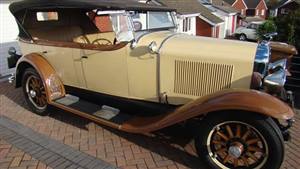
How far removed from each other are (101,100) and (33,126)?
120 cm

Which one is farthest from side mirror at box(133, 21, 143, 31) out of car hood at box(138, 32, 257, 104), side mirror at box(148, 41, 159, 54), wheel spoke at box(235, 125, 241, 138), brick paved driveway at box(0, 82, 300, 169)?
wheel spoke at box(235, 125, 241, 138)

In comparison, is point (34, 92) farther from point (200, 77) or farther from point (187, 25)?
point (187, 25)

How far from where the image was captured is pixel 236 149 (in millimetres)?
3203

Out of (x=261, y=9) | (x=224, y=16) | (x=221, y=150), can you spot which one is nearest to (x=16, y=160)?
(x=221, y=150)

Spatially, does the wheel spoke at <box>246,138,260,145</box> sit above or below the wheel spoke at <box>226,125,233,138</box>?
below

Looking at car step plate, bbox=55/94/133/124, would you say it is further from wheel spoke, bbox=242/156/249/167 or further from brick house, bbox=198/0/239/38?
brick house, bbox=198/0/239/38

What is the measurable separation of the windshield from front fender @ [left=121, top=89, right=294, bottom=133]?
4.58ft

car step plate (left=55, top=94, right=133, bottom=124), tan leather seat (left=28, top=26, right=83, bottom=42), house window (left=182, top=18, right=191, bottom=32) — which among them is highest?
tan leather seat (left=28, top=26, right=83, bottom=42)

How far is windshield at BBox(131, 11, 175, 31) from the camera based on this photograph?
13.6 feet

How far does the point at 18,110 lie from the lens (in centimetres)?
541

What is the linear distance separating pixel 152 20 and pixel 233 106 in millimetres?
2058

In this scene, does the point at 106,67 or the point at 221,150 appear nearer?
the point at 221,150

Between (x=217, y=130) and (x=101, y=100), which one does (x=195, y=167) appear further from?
(x=101, y=100)

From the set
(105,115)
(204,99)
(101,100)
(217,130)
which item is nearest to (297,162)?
(217,130)
